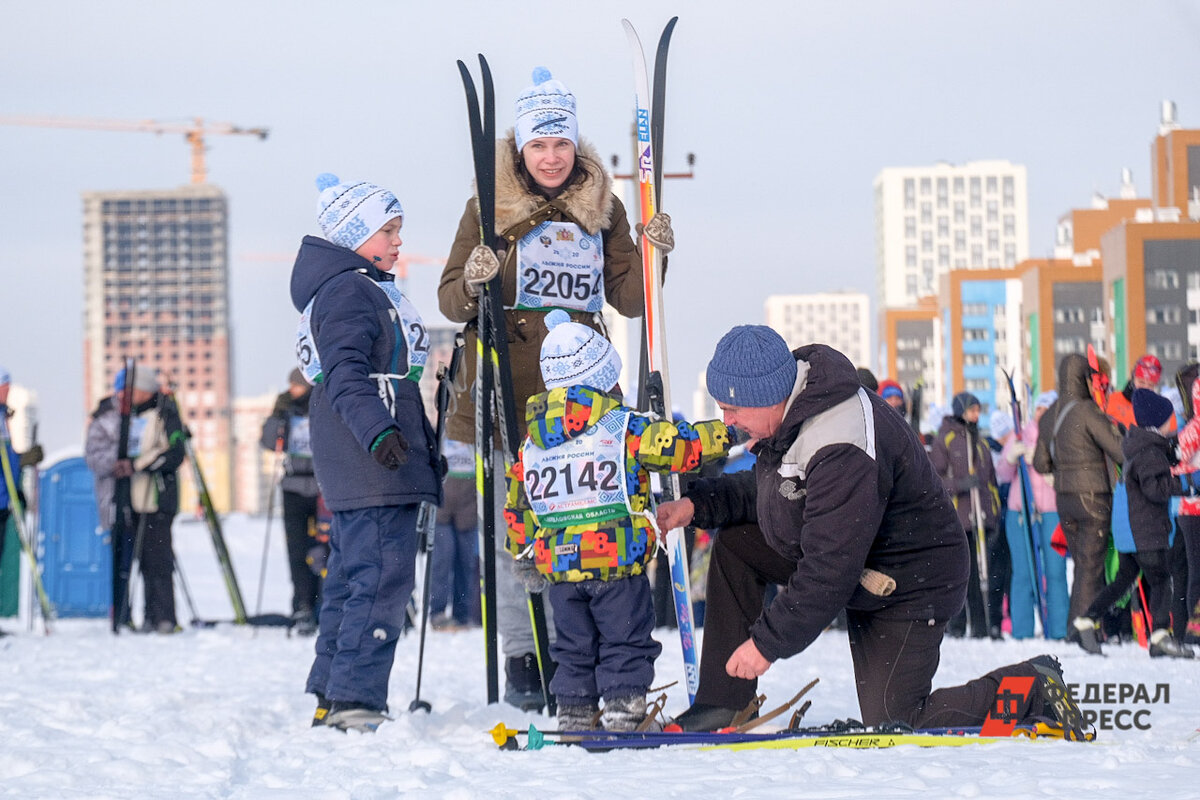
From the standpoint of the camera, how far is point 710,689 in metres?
4.27

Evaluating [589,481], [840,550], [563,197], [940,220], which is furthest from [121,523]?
[940,220]

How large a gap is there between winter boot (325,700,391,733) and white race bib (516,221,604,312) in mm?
1526

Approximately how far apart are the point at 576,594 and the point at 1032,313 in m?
73.3

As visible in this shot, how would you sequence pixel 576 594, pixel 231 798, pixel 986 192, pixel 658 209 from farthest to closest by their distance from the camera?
1. pixel 986 192
2. pixel 658 209
3. pixel 576 594
4. pixel 231 798

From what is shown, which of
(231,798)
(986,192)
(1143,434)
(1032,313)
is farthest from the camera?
(986,192)

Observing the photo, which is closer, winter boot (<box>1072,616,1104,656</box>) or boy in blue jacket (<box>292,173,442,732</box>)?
boy in blue jacket (<box>292,173,442,732</box>)

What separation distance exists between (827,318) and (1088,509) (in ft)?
585

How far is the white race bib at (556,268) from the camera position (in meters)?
5.20

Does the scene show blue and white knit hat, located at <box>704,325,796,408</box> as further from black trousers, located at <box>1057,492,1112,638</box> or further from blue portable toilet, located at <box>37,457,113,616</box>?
blue portable toilet, located at <box>37,457,113,616</box>

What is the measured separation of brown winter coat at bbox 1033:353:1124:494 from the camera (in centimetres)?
818

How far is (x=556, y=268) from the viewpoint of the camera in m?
5.22

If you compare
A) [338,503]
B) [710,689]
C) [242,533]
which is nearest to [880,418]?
[710,689]

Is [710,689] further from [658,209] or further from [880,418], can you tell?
[658,209]

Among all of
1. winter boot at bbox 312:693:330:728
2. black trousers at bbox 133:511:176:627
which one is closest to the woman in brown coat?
winter boot at bbox 312:693:330:728
